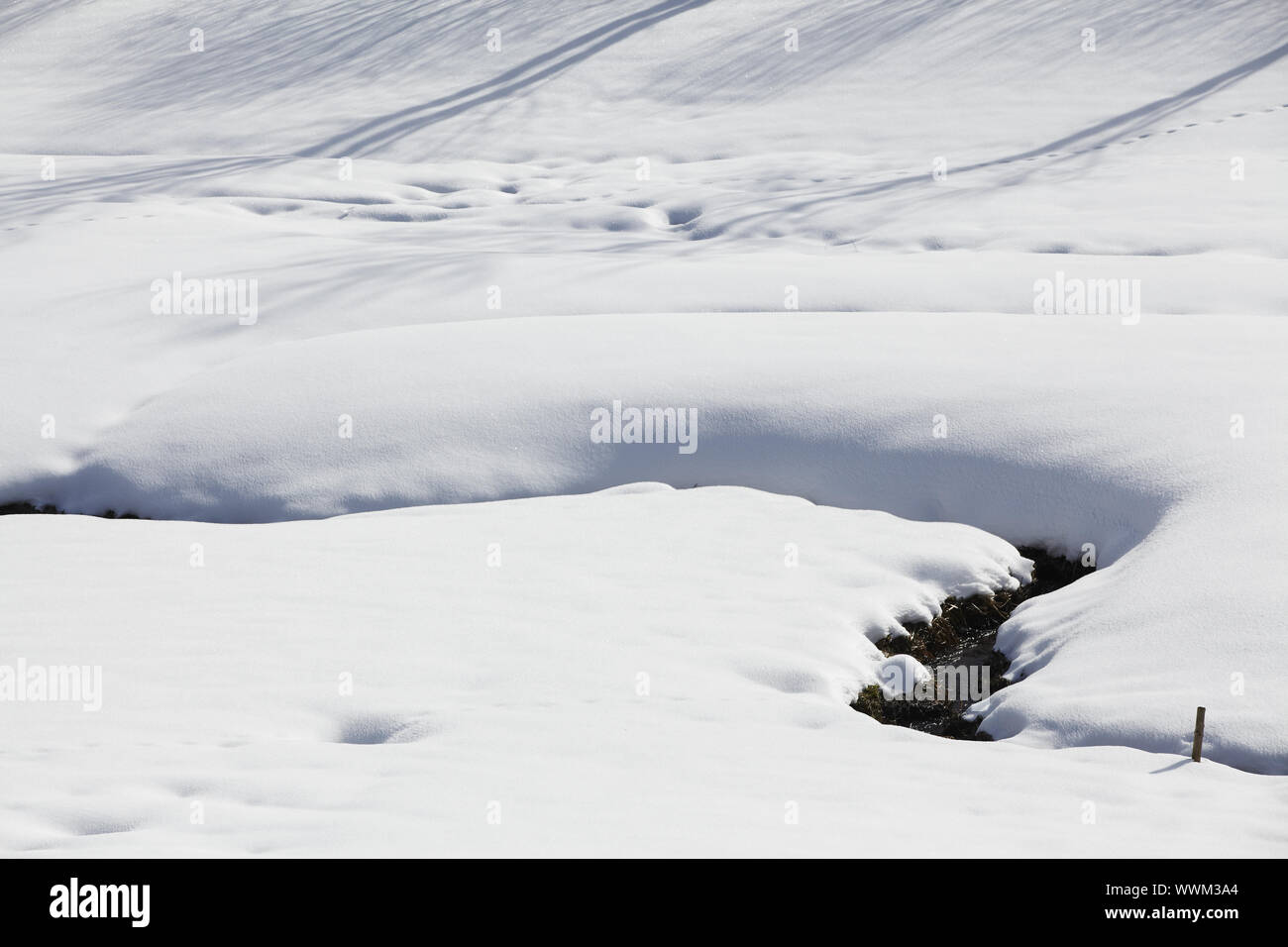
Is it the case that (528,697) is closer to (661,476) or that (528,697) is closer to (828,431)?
(661,476)

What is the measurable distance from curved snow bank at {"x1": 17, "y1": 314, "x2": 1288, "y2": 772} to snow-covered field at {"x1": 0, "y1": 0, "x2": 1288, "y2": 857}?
0.03 metres

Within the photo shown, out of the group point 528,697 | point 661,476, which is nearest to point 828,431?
point 661,476

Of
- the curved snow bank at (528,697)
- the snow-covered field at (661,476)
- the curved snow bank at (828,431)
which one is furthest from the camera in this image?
the curved snow bank at (828,431)

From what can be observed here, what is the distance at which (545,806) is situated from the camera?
9.49ft

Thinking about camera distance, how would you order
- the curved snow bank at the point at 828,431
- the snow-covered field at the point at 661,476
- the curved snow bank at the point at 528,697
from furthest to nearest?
the curved snow bank at the point at 828,431, the snow-covered field at the point at 661,476, the curved snow bank at the point at 528,697

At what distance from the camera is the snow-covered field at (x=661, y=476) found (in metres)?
3.09

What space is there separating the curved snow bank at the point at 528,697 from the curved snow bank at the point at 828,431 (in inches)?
12.2

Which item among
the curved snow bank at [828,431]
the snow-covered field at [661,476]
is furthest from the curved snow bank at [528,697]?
the curved snow bank at [828,431]

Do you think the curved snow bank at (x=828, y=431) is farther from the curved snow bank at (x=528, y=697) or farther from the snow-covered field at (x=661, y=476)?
the curved snow bank at (x=528, y=697)

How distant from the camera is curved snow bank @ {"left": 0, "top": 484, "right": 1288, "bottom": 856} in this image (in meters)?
2.81

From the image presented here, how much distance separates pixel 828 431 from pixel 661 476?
0.85 metres

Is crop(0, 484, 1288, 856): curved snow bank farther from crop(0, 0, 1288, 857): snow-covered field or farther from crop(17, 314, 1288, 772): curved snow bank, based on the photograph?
crop(17, 314, 1288, 772): curved snow bank

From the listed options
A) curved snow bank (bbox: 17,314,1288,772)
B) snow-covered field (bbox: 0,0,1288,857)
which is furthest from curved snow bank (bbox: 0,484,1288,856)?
curved snow bank (bbox: 17,314,1288,772)

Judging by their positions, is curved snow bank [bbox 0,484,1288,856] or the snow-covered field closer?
curved snow bank [bbox 0,484,1288,856]
